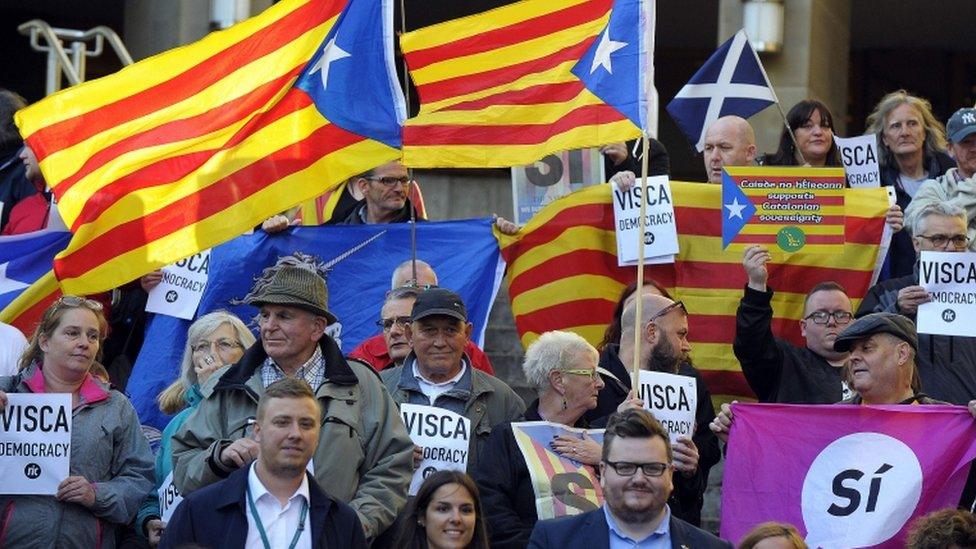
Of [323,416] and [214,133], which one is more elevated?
[214,133]

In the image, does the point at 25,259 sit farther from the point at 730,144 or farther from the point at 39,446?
the point at 730,144

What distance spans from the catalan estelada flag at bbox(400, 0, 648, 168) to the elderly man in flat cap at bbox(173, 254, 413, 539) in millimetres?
1216

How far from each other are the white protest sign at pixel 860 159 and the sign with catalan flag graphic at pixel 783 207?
0.86 m

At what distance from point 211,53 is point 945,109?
38.8ft

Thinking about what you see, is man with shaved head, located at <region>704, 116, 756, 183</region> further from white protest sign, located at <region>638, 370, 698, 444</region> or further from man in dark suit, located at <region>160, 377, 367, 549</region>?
man in dark suit, located at <region>160, 377, 367, 549</region>

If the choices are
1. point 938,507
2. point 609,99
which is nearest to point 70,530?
point 609,99

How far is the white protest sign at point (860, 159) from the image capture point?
12.7 meters

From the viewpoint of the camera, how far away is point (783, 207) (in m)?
11.9

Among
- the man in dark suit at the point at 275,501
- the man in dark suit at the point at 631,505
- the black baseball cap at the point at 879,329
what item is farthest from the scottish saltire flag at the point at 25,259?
the man in dark suit at the point at 631,505

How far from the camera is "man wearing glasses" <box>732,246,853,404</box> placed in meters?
10.9

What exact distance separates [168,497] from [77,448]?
1.64 feet

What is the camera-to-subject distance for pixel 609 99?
10422 mm

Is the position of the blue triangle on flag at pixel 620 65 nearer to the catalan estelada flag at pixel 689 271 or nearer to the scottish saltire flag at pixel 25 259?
the catalan estelada flag at pixel 689 271

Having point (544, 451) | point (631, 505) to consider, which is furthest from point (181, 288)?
point (631, 505)
